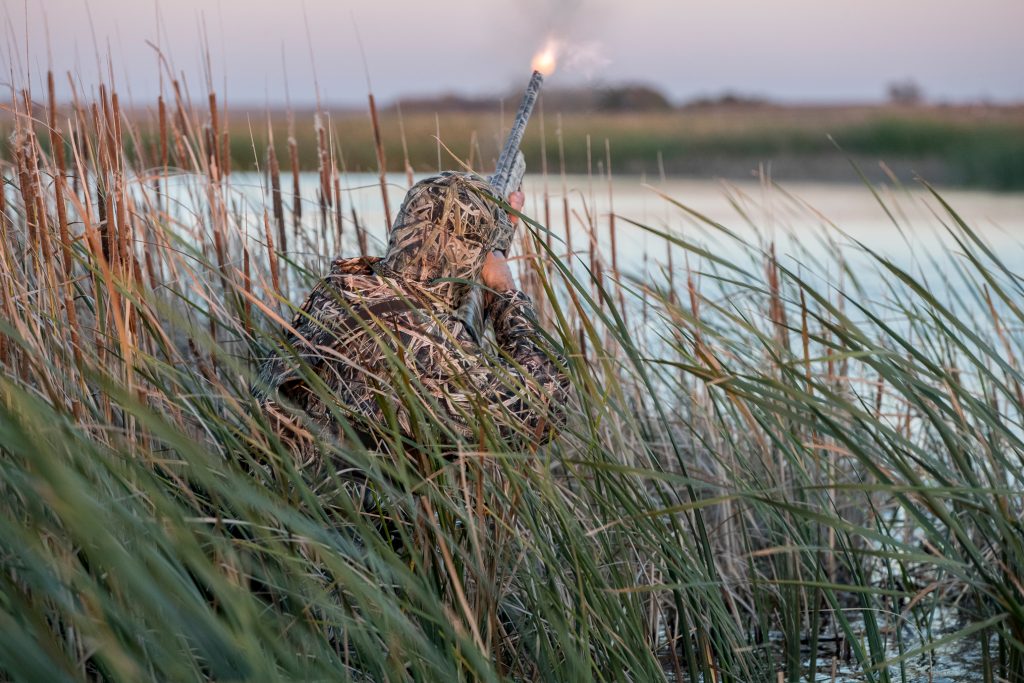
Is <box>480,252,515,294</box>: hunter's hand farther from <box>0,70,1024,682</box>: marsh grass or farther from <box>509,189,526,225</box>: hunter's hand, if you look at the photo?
<box>0,70,1024,682</box>: marsh grass

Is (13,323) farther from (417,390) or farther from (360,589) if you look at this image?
(360,589)

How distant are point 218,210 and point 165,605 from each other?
7.21 ft

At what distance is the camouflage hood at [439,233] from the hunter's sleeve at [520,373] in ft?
0.40

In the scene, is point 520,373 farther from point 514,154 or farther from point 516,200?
point 514,154

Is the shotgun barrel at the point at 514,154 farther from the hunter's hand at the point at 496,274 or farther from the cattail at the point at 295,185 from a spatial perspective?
the cattail at the point at 295,185

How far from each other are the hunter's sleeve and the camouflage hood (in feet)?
0.40

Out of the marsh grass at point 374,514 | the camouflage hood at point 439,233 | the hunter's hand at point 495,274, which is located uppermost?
the camouflage hood at point 439,233

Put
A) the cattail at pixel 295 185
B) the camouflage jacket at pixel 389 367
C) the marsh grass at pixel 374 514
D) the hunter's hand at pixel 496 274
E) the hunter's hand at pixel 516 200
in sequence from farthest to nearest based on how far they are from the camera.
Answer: the cattail at pixel 295 185, the hunter's hand at pixel 516 200, the hunter's hand at pixel 496 274, the camouflage jacket at pixel 389 367, the marsh grass at pixel 374 514

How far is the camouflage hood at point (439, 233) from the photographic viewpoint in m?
2.20

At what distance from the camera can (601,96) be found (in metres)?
3.34

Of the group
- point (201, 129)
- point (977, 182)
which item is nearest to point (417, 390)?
point (201, 129)

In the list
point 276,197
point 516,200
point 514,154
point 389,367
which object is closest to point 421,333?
point 389,367

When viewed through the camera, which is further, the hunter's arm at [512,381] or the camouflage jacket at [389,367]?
the camouflage jacket at [389,367]

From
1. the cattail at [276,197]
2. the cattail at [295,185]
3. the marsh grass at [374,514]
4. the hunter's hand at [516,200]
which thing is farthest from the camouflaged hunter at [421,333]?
the cattail at [295,185]
